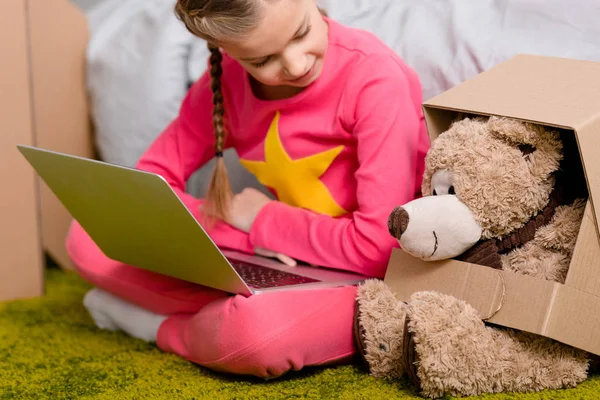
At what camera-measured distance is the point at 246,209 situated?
1265mm

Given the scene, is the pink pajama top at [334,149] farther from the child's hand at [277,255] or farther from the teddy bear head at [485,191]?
the teddy bear head at [485,191]

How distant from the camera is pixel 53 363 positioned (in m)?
1.13

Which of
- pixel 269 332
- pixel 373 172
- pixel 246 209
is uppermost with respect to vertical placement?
pixel 373 172

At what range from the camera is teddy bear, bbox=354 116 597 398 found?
89 centimetres

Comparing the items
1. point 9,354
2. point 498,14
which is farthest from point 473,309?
point 9,354

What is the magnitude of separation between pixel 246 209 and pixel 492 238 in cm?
46

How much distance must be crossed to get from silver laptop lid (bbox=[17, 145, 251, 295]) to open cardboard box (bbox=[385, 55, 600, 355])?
265 millimetres

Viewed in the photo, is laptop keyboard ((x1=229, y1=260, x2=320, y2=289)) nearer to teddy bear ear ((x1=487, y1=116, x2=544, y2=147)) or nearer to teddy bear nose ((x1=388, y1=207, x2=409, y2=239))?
teddy bear nose ((x1=388, y1=207, x2=409, y2=239))

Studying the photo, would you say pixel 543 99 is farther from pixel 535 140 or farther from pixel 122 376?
pixel 122 376

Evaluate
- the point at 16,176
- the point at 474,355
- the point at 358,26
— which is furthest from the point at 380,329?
the point at 16,176

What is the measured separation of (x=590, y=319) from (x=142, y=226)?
1.87 ft

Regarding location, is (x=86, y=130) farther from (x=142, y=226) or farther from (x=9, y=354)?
(x=142, y=226)

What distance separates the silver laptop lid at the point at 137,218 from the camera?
3.01 feet

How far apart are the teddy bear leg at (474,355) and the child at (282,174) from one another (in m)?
0.17
